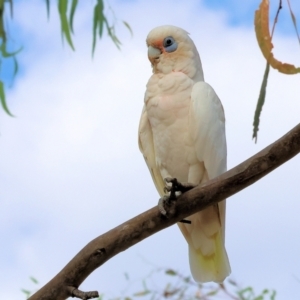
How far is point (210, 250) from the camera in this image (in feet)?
5.80

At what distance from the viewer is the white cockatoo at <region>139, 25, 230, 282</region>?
5.50 ft

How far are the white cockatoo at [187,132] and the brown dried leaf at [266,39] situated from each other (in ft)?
2.97

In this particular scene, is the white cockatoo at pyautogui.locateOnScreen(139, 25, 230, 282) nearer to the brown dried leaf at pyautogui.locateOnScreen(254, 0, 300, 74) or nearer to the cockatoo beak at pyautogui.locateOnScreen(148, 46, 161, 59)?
the cockatoo beak at pyautogui.locateOnScreen(148, 46, 161, 59)

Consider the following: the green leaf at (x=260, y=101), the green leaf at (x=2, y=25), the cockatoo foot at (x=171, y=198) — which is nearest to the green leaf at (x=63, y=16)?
the green leaf at (x=2, y=25)

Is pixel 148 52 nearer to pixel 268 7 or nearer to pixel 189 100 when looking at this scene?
pixel 189 100

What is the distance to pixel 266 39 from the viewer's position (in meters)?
0.73

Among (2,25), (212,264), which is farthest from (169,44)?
(212,264)

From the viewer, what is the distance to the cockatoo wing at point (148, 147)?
1825 millimetres

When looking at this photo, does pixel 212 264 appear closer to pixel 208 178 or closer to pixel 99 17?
pixel 208 178

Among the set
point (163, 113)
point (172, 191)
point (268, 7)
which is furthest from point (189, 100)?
point (268, 7)

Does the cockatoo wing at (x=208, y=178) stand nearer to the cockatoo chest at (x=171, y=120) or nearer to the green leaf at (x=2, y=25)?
the cockatoo chest at (x=171, y=120)

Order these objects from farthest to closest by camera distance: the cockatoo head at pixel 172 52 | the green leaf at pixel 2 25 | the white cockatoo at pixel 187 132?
the cockatoo head at pixel 172 52, the white cockatoo at pixel 187 132, the green leaf at pixel 2 25

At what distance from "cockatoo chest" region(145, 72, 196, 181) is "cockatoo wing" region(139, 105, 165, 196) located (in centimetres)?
5

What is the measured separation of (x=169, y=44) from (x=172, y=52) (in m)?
0.03
